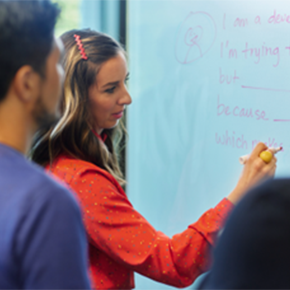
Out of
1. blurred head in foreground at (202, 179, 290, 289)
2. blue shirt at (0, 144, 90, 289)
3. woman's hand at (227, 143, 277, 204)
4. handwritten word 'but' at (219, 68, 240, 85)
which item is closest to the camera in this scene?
blurred head in foreground at (202, 179, 290, 289)

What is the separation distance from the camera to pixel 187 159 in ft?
4.41

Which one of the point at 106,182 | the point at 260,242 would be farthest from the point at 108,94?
the point at 260,242

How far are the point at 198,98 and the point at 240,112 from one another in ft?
0.60

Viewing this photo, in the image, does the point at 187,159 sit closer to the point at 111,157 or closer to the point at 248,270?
the point at 111,157

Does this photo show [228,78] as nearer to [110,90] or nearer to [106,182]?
[110,90]

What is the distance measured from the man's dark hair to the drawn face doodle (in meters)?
0.73

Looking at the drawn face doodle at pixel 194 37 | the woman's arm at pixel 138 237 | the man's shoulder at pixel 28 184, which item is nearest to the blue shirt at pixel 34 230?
the man's shoulder at pixel 28 184

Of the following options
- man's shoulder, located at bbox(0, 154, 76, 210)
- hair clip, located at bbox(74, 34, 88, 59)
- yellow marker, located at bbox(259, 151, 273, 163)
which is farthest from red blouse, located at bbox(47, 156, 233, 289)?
man's shoulder, located at bbox(0, 154, 76, 210)

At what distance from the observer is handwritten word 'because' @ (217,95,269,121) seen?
110cm

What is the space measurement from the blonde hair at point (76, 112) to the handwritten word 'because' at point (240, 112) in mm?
369

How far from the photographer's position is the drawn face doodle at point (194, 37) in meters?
1.22

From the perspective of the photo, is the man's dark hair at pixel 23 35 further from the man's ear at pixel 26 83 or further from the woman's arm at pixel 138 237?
the woman's arm at pixel 138 237

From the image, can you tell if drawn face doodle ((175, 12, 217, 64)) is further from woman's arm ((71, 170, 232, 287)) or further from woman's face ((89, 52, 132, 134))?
woman's arm ((71, 170, 232, 287))

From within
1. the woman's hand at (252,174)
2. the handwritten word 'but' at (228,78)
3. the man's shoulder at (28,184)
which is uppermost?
the handwritten word 'but' at (228,78)
